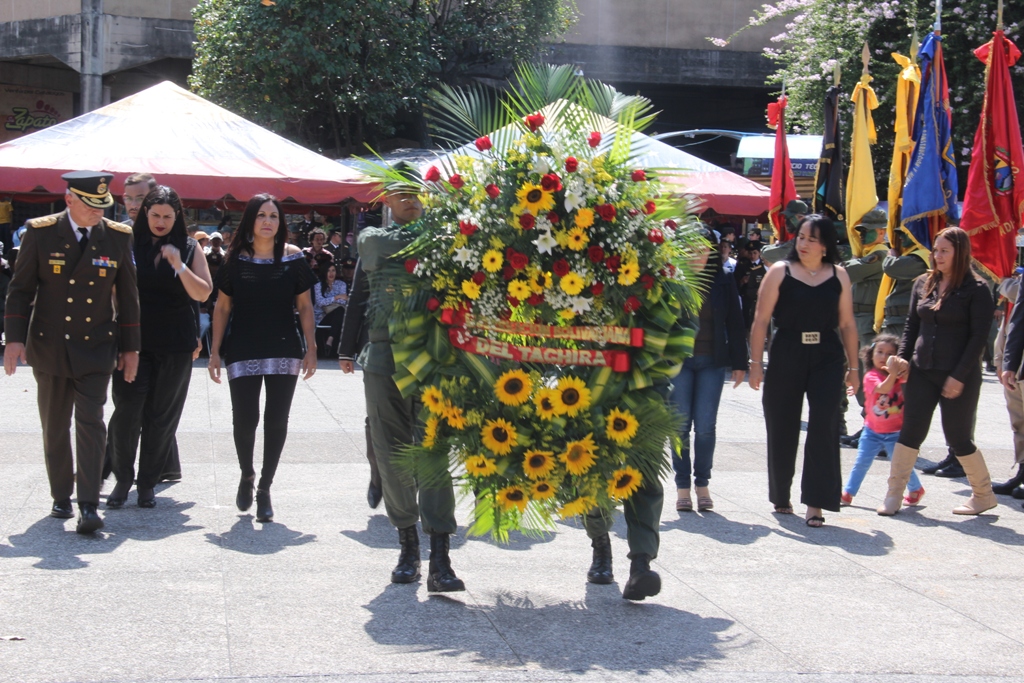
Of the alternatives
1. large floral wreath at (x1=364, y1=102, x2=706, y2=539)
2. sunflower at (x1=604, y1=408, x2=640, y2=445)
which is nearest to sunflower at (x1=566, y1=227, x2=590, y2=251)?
large floral wreath at (x1=364, y1=102, x2=706, y2=539)

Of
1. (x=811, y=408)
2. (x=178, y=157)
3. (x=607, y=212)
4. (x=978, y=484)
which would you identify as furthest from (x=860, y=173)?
(x=178, y=157)

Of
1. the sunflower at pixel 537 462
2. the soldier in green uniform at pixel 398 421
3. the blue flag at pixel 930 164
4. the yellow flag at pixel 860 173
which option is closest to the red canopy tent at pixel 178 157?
the yellow flag at pixel 860 173

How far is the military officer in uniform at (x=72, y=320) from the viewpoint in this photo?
598cm

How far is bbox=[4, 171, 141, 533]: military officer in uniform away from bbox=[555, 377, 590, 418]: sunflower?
265 cm

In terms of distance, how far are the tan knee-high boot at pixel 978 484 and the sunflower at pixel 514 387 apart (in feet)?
12.0

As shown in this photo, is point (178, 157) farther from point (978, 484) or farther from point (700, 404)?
point (978, 484)

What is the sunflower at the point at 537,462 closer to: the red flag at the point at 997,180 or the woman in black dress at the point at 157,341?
the woman in black dress at the point at 157,341

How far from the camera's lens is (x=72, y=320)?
19.7 feet

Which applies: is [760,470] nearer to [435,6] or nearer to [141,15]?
[435,6]

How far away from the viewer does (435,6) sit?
24625 mm

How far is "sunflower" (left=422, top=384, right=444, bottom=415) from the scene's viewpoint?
482cm

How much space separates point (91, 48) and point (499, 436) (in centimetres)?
2406

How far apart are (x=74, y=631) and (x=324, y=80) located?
63.9 feet

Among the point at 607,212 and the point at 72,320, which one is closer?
the point at 607,212
